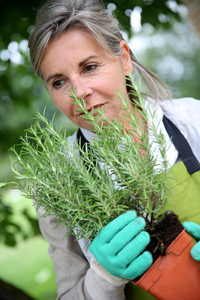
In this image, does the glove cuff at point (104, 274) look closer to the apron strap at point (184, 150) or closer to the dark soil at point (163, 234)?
the dark soil at point (163, 234)

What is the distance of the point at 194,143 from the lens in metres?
1.47

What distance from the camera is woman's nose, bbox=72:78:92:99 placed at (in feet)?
4.00

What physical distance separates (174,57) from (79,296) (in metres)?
12.1

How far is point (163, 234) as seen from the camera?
2.72ft

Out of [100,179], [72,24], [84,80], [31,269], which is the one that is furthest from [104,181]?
[31,269]

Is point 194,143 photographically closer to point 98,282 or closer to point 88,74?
point 88,74

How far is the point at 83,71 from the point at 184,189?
66 centimetres

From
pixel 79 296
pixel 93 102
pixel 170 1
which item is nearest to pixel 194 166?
pixel 93 102

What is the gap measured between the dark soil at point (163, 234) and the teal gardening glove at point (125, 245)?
0.11 ft

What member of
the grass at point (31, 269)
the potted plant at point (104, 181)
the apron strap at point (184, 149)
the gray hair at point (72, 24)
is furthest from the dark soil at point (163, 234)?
the grass at point (31, 269)

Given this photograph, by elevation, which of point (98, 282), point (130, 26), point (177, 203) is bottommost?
point (98, 282)

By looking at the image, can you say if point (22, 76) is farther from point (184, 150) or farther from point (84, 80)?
point (184, 150)

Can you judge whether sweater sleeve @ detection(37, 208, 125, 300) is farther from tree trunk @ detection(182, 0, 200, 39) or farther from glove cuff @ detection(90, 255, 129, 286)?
tree trunk @ detection(182, 0, 200, 39)

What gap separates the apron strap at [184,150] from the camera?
52.4 inches
